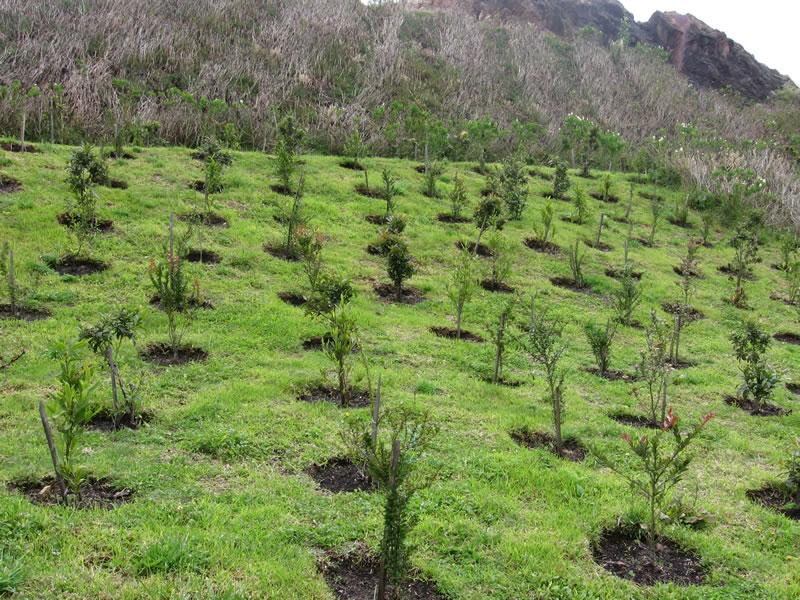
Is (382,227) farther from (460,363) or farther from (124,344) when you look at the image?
(124,344)

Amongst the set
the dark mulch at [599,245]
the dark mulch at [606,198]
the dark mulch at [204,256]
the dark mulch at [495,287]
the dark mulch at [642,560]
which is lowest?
the dark mulch at [642,560]

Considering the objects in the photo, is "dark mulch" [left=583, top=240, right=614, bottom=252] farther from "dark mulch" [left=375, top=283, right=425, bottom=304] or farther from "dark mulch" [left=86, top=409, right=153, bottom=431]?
"dark mulch" [left=86, top=409, right=153, bottom=431]

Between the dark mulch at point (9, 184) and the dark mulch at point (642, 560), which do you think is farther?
the dark mulch at point (9, 184)

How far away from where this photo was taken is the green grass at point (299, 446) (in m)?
5.05

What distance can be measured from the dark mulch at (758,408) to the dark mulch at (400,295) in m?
Answer: 5.64

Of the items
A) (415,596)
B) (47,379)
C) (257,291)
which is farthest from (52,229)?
(415,596)

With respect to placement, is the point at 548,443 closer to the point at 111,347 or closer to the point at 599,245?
the point at 111,347

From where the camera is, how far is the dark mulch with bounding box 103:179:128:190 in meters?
15.0

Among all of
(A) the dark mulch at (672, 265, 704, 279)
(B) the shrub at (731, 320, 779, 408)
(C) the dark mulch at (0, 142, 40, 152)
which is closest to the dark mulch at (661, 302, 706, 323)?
(A) the dark mulch at (672, 265, 704, 279)

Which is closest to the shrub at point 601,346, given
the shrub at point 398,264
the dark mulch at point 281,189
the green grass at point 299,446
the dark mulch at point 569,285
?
the green grass at point 299,446

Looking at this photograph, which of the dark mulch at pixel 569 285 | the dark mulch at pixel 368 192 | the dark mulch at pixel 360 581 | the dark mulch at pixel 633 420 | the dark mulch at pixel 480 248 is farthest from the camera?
the dark mulch at pixel 368 192

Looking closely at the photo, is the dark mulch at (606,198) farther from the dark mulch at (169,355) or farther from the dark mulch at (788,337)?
the dark mulch at (169,355)

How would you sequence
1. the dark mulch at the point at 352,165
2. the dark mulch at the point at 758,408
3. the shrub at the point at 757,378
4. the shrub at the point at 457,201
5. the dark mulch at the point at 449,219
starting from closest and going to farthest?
the shrub at the point at 757,378 → the dark mulch at the point at 758,408 → the dark mulch at the point at 449,219 → the shrub at the point at 457,201 → the dark mulch at the point at 352,165

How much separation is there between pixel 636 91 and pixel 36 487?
43.1 metres
